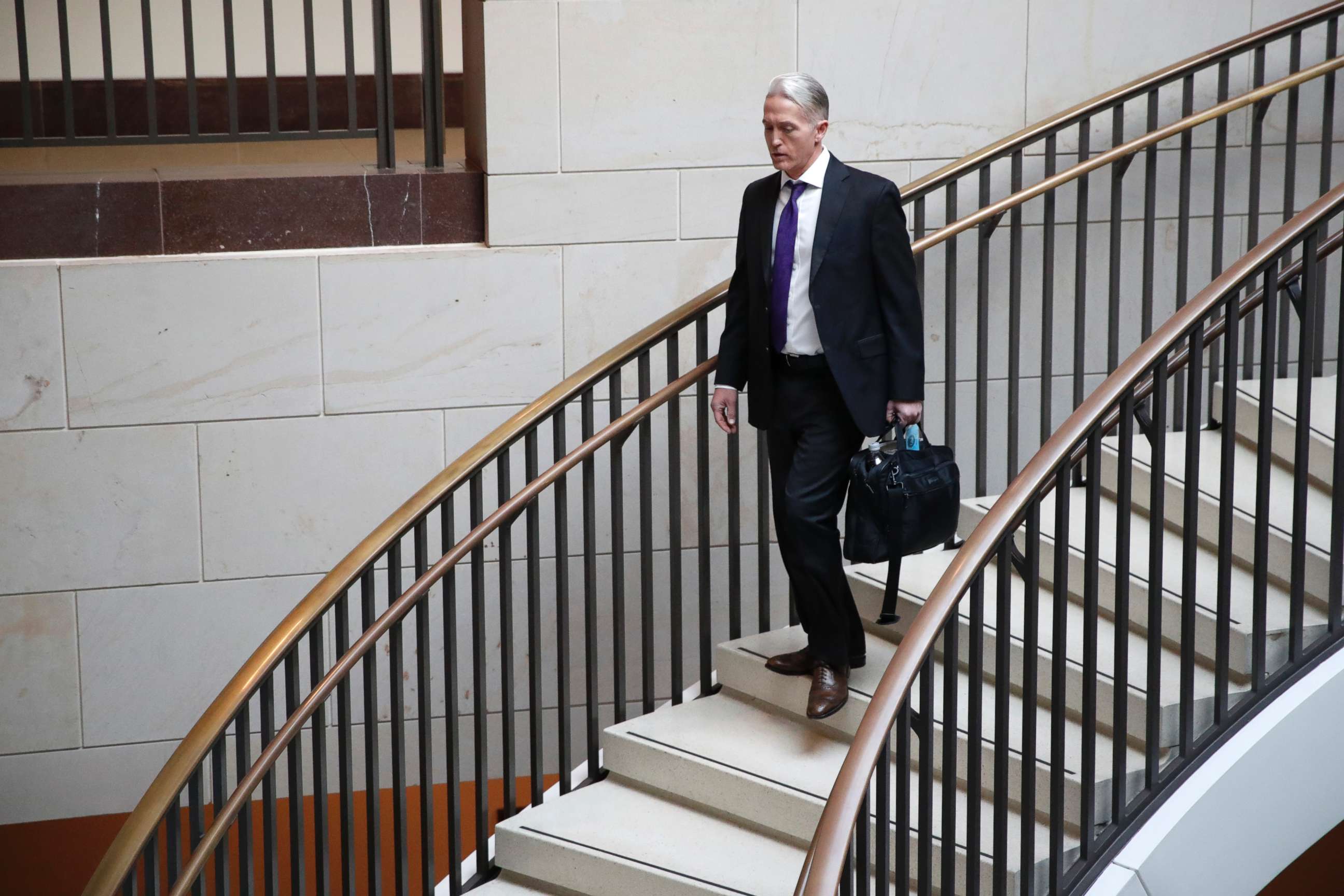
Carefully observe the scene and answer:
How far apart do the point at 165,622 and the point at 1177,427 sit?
3379mm

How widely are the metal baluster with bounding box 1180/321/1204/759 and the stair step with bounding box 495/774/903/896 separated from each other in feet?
3.21

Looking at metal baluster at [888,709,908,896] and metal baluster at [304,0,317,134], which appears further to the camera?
metal baluster at [304,0,317,134]

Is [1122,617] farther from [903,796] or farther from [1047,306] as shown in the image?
[1047,306]

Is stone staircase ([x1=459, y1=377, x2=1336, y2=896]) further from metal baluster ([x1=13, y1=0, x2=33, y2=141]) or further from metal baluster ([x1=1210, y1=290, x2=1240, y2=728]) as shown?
metal baluster ([x1=13, y1=0, x2=33, y2=141])

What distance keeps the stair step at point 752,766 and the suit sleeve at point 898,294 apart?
3.17ft

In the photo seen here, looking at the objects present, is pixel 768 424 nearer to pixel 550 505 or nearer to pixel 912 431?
pixel 912 431

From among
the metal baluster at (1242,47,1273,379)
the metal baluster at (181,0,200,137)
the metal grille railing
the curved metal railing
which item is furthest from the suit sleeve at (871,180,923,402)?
the metal baluster at (181,0,200,137)

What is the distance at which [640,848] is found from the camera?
367 centimetres

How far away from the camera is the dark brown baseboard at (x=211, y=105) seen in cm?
714

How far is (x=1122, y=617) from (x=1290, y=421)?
1.47 metres

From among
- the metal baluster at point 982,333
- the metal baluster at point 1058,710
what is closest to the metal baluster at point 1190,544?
the metal baluster at point 1058,710

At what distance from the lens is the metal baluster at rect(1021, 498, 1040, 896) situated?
3.06 metres

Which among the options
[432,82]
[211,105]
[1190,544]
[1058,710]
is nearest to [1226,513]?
[1190,544]

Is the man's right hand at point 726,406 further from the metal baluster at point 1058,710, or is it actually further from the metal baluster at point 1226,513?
the metal baluster at point 1226,513
